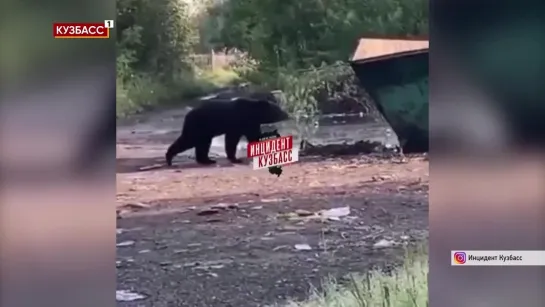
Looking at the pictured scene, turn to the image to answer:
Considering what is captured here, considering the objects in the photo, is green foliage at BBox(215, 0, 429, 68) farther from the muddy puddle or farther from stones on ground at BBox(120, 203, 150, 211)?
stones on ground at BBox(120, 203, 150, 211)

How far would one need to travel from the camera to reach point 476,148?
12.4ft

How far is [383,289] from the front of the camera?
3.83 m

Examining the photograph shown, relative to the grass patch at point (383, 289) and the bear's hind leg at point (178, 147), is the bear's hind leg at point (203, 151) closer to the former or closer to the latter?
the bear's hind leg at point (178, 147)

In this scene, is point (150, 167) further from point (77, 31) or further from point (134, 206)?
point (77, 31)

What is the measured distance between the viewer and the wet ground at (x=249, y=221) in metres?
3.82

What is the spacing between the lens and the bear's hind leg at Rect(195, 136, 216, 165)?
3.84m

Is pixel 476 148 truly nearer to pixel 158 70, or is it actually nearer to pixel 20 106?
pixel 158 70

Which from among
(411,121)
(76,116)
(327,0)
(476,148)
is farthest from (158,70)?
(476,148)

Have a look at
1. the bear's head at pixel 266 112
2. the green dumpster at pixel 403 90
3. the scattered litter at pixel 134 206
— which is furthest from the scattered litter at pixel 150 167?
the green dumpster at pixel 403 90

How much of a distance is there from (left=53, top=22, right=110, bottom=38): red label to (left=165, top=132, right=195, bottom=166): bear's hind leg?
46 cm

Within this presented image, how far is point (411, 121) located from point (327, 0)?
1.76 ft

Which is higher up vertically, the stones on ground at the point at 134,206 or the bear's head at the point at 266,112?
the bear's head at the point at 266,112

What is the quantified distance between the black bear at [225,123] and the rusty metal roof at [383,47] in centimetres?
36

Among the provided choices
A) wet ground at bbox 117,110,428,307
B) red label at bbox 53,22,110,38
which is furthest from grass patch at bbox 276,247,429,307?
red label at bbox 53,22,110,38
